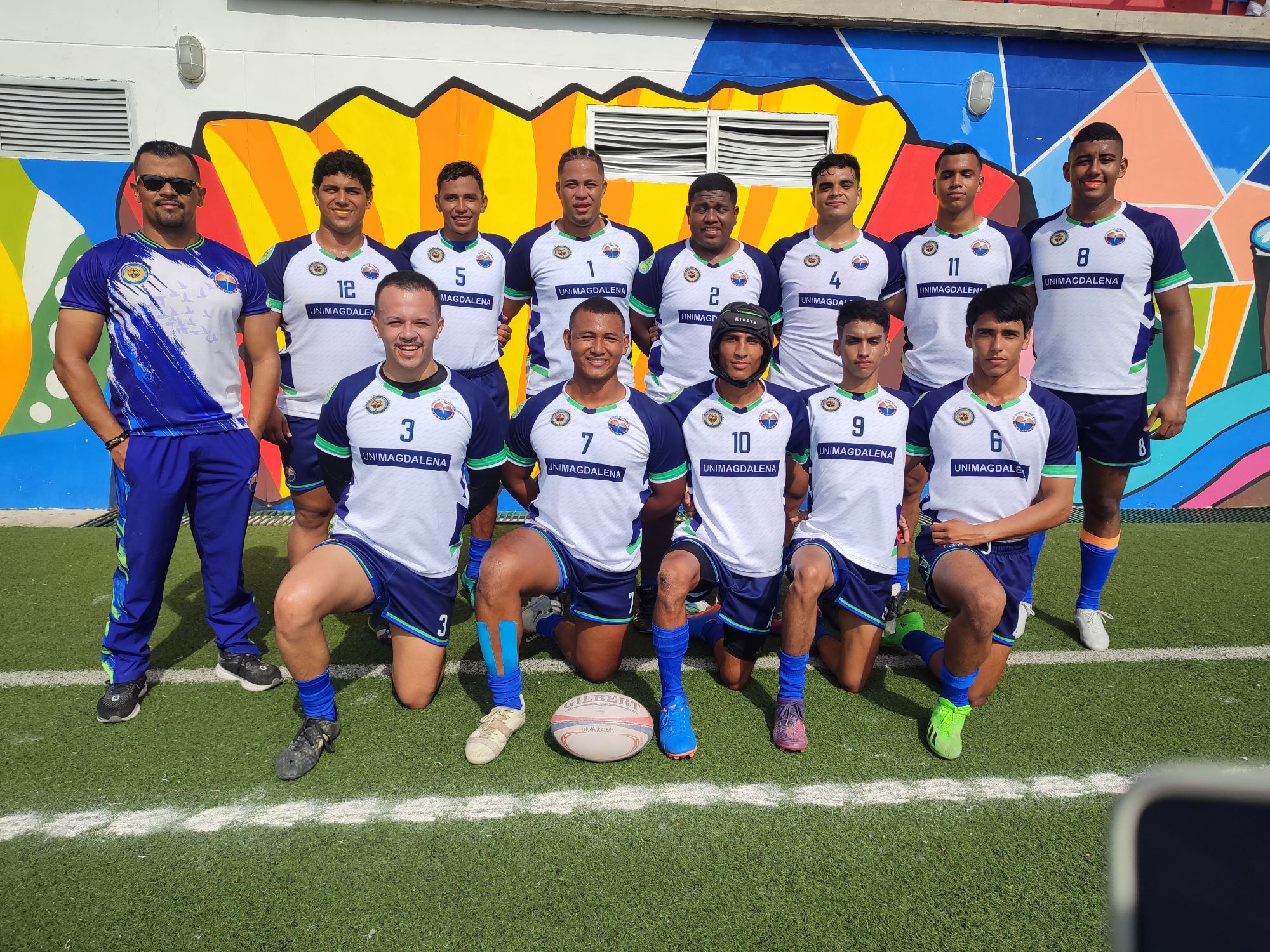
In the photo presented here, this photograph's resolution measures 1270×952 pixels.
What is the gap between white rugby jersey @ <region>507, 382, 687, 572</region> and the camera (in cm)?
369

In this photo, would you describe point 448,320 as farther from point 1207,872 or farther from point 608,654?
point 1207,872

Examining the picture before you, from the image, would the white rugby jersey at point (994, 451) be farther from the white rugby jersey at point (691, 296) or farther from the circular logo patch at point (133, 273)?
the circular logo patch at point (133, 273)

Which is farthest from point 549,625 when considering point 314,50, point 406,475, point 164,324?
point 314,50

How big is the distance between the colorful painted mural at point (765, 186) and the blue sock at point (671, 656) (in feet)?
14.1

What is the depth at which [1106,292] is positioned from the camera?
4.41m

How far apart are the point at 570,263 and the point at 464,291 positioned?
2.31 ft

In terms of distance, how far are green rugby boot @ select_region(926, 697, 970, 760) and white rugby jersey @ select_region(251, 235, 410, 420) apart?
3.55m

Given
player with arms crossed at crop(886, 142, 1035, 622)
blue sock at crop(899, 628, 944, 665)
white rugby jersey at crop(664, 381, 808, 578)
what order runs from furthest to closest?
player with arms crossed at crop(886, 142, 1035, 622), blue sock at crop(899, 628, 944, 665), white rugby jersey at crop(664, 381, 808, 578)

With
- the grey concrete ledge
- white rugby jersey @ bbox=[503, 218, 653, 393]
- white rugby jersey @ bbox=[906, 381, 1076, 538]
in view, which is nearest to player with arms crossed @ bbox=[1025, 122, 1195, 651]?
white rugby jersey @ bbox=[906, 381, 1076, 538]

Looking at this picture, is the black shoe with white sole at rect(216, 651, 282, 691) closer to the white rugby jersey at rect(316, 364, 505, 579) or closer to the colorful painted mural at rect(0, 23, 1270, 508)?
the white rugby jersey at rect(316, 364, 505, 579)

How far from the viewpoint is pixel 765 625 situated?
3.76 m

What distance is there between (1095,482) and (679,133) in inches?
181

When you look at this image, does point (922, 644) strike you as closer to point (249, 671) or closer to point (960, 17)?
point (249, 671)

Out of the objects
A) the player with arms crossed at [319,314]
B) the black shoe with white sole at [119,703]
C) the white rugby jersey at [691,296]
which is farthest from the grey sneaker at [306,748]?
the white rugby jersey at [691,296]
